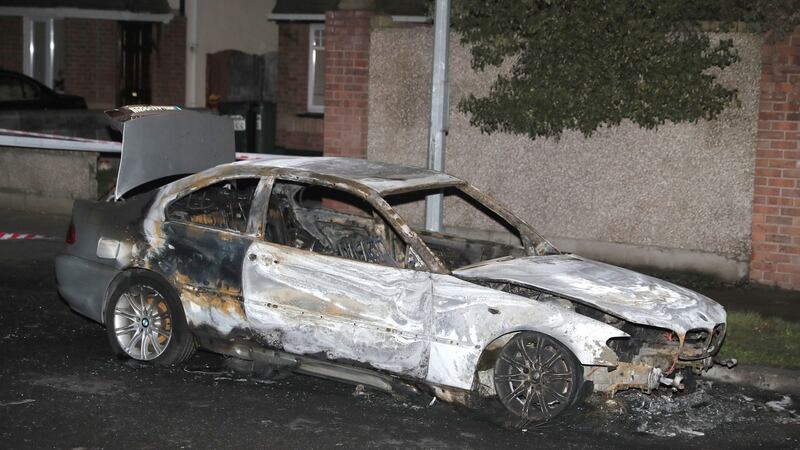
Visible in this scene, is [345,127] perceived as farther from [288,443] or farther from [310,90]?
[310,90]

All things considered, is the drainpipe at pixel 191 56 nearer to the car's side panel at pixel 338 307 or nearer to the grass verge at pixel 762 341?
the grass verge at pixel 762 341

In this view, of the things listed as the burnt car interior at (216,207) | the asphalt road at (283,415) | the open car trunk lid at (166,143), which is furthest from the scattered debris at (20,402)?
the open car trunk lid at (166,143)

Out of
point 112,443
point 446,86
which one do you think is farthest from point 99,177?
point 112,443

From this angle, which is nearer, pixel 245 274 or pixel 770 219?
pixel 245 274

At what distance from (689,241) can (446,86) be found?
3134 millimetres

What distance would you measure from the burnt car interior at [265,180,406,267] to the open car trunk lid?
88 centimetres

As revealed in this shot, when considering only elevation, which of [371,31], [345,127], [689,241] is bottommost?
[689,241]

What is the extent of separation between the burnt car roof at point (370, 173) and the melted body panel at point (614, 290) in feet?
2.56

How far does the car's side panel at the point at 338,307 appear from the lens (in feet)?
22.5

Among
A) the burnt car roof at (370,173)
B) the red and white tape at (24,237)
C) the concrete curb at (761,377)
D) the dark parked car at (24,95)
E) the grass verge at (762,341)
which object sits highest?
the dark parked car at (24,95)

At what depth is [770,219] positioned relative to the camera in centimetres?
1109

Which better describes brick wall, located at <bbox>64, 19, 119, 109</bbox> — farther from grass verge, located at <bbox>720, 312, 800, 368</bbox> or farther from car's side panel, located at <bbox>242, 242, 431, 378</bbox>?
car's side panel, located at <bbox>242, 242, 431, 378</bbox>

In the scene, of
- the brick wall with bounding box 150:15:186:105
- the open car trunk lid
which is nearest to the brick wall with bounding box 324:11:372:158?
the open car trunk lid

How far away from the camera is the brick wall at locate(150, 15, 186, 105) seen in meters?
24.3
